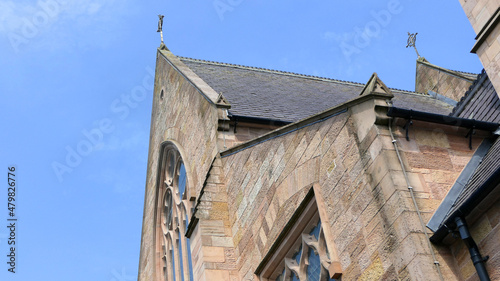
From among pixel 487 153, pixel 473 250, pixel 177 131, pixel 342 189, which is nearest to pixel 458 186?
pixel 487 153

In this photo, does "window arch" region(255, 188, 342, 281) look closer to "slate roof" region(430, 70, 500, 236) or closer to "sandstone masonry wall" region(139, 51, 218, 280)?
"slate roof" region(430, 70, 500, 236)

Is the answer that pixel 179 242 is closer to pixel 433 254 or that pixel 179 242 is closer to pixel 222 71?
pixel 222 71

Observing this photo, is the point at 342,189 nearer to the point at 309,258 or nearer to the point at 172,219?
the point at 309,258

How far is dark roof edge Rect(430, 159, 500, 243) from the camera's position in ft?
17.2

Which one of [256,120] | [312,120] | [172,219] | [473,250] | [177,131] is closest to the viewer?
[473,250]

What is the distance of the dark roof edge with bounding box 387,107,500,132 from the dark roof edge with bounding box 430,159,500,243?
4.13 feet

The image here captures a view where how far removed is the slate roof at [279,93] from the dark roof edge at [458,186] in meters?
5.33

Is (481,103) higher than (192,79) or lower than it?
lower

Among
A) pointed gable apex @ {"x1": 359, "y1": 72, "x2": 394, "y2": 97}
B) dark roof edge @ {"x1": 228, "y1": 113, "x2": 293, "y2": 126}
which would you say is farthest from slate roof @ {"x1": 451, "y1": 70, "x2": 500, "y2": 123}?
dark roof edge @ {"x1": 228, "y1": 113, "x2": 293, "y2": 126}

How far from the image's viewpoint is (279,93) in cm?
1547

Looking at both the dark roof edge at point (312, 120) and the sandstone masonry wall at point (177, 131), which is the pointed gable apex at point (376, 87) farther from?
the sandstone masonry wall at point (177, 131)

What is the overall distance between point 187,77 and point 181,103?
623 mm

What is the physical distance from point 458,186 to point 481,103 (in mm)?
3511

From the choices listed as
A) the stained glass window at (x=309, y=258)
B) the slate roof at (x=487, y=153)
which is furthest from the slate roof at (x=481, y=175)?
the stained glass window at (x=309, y=258)
